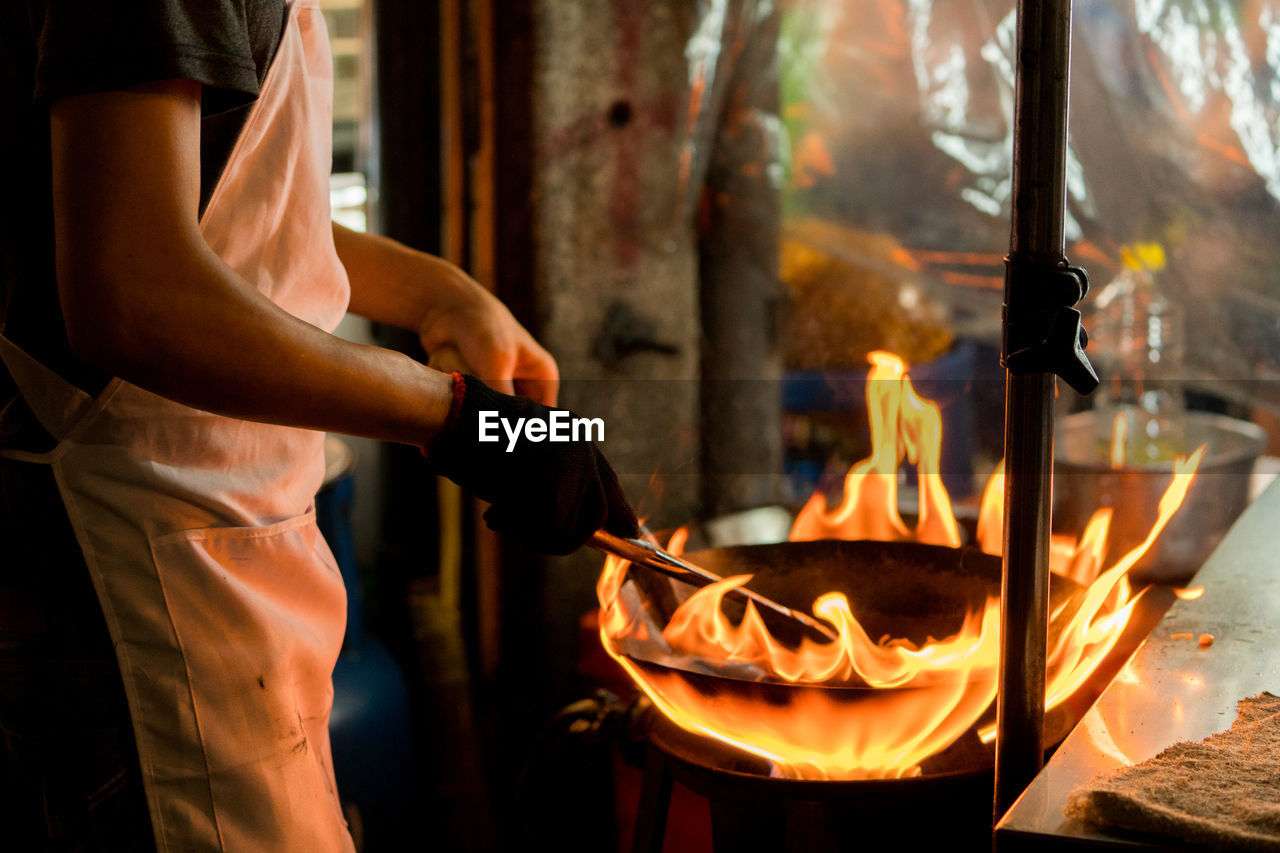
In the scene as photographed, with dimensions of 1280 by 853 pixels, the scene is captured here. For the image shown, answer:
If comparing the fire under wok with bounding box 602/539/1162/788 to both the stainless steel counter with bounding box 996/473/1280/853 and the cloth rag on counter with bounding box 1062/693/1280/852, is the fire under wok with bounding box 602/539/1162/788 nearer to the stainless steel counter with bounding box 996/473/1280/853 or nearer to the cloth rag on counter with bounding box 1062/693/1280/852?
the stainless steel counter with bounding box 996/473/1280/853

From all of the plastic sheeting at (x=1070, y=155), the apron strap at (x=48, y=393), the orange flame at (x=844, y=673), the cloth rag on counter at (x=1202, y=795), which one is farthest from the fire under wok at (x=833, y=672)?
the plastic sheeting at (x=1070, y=155)

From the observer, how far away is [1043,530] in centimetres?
86

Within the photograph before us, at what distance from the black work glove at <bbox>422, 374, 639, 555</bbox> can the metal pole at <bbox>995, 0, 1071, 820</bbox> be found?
0.45 m

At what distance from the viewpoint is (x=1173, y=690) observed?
1.02 meters

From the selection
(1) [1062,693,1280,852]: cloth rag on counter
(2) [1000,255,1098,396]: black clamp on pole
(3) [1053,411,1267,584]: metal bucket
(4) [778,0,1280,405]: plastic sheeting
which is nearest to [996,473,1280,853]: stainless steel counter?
(1) [1062,693,1280,852]: cloth rag on counter

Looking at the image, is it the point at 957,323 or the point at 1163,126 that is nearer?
the point at 1163,126

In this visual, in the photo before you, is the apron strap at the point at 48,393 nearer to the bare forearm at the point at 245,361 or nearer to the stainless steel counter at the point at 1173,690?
the bare forearm at the point at 245,361

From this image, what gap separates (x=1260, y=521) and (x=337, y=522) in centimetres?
219

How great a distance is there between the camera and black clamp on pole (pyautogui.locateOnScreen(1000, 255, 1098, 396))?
80 centimetres

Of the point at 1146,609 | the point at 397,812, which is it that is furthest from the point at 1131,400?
the point at 397,812

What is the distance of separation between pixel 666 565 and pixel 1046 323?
586 mm

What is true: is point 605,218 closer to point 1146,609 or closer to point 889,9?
point 889,9

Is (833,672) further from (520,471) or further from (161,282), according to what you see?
(161,282)

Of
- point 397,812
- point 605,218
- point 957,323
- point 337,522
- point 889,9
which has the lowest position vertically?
point 397,812
